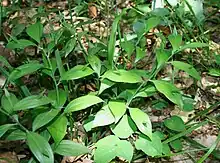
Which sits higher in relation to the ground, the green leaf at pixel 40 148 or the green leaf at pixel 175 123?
the green leaf at pixel 40 148

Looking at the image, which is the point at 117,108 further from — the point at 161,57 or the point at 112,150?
the point at 161,57

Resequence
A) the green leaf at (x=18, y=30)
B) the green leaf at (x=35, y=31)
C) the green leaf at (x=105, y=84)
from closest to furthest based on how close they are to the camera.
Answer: the green leaf at (x=105, y=84) → the green leaf at (x=35, y=31) → the green leaf at (x=18, y=30)

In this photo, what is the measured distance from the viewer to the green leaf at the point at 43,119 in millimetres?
1482

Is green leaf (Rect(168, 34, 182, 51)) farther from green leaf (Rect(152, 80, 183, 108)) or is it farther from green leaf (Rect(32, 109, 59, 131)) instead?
green leaf (Rect(32, 109, 59, 131))

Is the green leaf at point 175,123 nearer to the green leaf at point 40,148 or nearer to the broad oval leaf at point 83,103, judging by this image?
the broad oval leaf at point 83,103

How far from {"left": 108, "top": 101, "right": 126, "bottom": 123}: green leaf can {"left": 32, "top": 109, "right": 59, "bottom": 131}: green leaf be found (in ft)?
0.58

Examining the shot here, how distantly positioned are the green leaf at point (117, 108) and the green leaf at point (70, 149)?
0.50 feet

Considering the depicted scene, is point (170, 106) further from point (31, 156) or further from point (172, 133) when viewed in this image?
point (31, 156)

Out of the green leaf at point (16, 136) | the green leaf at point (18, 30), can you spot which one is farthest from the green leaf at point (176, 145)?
the green leaf at point (18, 30)

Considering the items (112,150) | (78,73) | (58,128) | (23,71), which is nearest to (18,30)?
(23,71)

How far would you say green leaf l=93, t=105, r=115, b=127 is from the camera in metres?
1.52

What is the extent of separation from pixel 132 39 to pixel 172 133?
1.85 ft

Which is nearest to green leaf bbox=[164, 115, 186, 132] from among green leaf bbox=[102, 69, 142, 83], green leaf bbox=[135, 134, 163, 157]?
green leaf bbox=[135, 134, 163, 157]

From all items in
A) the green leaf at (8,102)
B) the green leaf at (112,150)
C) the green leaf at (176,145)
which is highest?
the green leaf at (8,102)
